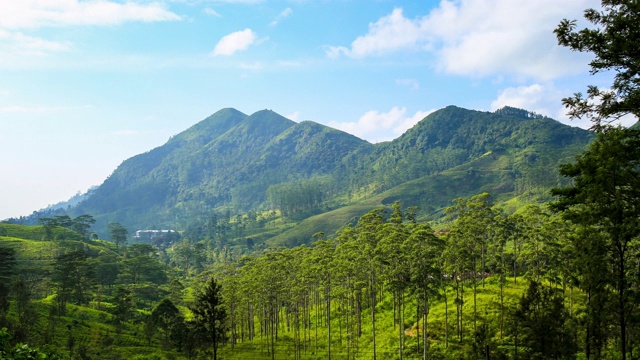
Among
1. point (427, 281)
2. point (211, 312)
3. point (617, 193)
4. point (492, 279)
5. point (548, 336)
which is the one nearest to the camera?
point (617, 193)

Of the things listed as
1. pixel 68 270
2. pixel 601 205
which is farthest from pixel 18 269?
pixel 601 205

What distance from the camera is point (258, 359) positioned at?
224ft

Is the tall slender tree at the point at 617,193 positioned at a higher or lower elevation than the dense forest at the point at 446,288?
higher

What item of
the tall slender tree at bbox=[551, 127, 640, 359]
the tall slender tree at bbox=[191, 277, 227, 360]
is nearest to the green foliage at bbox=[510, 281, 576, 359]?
the tall slender tree at bbox=[551, 127, 640, 359]

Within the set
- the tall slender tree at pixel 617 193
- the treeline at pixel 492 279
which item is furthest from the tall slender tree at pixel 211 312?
the tall slender tree at pixel 617 193

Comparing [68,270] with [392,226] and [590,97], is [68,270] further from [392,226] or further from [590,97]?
[590,97]

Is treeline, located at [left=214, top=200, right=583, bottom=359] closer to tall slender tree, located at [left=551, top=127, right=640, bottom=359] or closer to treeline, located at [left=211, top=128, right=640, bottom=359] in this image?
treeline, located at [left=211, top=128, right=640, bottom=359]

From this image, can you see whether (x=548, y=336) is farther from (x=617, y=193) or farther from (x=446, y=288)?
(x=446, y=288)

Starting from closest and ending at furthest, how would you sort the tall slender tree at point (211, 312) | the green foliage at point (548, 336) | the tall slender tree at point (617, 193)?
the tall slender tree at point (617, 193) < the green foliage at point (548, 336) < the tall slender tree at point (211, 312)

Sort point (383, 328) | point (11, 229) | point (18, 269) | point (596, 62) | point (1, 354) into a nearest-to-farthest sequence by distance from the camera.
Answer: point (1, 354) → point (596, 62) → point (383, 328) → point (18, 269) → point (11, 229)

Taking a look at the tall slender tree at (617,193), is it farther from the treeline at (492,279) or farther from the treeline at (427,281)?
the treeline at (427,281)

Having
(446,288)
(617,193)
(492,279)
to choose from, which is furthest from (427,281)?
(492,279)

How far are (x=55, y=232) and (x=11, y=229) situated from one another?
15.8 m

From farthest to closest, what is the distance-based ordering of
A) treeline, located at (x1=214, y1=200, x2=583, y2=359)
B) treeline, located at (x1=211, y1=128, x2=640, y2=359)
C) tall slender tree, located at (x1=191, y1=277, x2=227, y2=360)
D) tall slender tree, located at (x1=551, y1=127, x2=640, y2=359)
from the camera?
1. tall slender tree, located at (x1=191, y1=277, x2=227, y2=360)
2. treeline, located at (x1=214, y1=200, x2=583, y2=359)
3. treeline, located at (x1=211, y1=128, x2=640, y2=359)
4. tall slender tree, located at (x1=551, y1=127, x2=640, y2=359)
